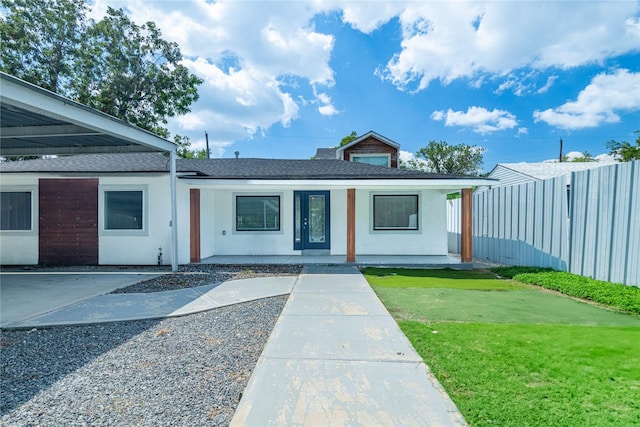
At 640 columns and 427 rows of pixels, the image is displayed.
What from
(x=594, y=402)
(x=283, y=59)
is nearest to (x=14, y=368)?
(x=594, y=402)

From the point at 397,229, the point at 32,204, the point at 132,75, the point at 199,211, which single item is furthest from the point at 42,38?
the point at 397,229

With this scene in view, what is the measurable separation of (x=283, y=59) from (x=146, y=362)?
14090 mm

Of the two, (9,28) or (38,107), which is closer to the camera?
(38,107)

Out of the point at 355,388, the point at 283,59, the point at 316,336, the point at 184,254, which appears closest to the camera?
the point at 355,388

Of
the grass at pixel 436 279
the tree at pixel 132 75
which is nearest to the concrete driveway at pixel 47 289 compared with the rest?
the grass at pixel 436 279

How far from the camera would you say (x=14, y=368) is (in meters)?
3.35

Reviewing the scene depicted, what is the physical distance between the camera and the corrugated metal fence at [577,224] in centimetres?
587

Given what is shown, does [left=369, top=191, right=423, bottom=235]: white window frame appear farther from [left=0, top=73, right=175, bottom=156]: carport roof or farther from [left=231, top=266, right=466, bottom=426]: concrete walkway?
[left=0, top=73, right=175, bottom=156]: carport roof

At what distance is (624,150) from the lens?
22.5 m

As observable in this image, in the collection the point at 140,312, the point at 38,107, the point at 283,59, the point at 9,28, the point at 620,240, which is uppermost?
the point at 9,28

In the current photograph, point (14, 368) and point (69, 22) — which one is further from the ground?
point (69, 22)

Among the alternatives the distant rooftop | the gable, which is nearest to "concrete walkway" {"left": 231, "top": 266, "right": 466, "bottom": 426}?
the gable

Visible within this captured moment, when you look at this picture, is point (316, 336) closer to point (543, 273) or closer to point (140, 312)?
point (140, 312)

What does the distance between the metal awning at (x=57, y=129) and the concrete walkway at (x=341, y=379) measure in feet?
16.2
